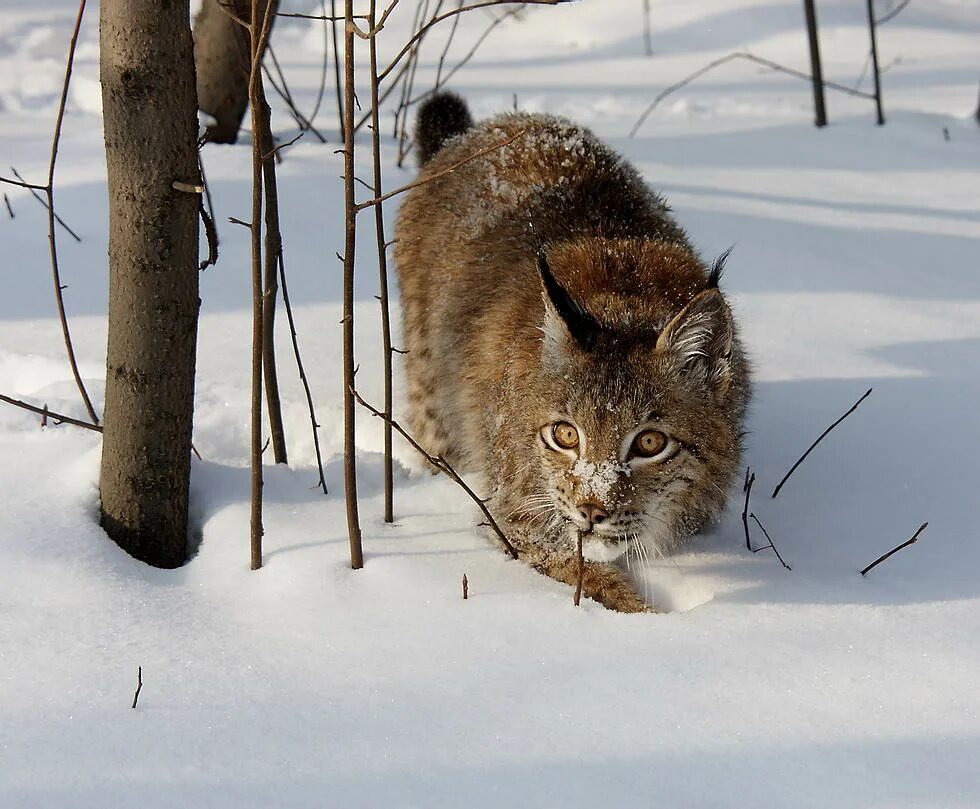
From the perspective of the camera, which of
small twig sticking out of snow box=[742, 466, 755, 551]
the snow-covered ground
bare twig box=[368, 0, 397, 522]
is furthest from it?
small twig sticking out of snow box=[742, 466, 755, 551]

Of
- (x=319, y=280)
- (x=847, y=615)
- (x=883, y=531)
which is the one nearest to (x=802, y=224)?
(x=319, y=280)

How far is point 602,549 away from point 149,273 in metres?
1.26

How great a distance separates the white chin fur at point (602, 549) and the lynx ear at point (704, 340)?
1.54 ft

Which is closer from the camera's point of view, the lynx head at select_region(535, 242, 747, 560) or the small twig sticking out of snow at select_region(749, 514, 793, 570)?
the lynx head at select_region(535, 242, 747, 560)

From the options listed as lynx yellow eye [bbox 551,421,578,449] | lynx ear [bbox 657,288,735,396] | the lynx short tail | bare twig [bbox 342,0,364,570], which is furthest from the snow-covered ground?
the lynx short tail

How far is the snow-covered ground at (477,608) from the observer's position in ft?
5.93

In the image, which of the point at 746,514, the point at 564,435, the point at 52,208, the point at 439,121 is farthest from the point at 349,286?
the point at 439,121

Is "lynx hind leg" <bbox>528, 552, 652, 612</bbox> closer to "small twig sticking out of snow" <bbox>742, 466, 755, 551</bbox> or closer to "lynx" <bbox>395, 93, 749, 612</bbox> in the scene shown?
"lynx" <bbox>395, 93, 749, 612</bbox>

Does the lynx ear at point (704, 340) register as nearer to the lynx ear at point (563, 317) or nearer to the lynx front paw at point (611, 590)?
the lynx ear at point (563, 317)

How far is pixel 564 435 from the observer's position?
8.66 feet

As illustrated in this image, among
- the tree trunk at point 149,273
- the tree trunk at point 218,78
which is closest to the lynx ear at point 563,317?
the tree trunk at point 149,273

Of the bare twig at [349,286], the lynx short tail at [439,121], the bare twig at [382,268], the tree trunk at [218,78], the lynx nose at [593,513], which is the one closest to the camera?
the bare twig at [349,286]

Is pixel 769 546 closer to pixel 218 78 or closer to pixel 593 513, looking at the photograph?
pixel 593 513

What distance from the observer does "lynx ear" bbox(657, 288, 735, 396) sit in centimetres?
253
